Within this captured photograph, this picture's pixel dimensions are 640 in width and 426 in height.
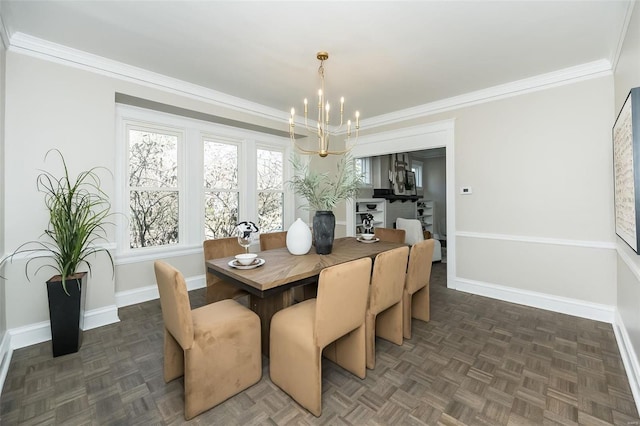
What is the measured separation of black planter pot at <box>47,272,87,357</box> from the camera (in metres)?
2.17

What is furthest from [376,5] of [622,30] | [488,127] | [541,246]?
[541,246]

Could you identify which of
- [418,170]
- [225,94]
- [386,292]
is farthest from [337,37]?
[418,170]

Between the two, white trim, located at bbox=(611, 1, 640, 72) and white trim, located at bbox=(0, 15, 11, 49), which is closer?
white trim, located at bbox=(611, 1, 640, 72)

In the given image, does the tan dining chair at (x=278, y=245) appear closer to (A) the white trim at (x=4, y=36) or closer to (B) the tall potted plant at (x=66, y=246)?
(B) the tall potted plant at (x=66, y=246)

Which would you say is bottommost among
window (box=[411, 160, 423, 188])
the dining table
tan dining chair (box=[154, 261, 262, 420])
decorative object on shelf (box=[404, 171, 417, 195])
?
tan dining chair (box=[154, 261, 262, 420])

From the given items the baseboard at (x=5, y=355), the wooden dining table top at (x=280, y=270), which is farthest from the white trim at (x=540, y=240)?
the baseboard at (x=5, y=355)

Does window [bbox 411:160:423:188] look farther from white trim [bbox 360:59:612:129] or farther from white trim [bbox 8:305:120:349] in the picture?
white trim [bbox 8:305:120:349]

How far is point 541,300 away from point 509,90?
98.3 inches

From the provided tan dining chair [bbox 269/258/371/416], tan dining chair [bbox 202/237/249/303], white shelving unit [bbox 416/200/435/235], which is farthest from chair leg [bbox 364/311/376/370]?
white shelving unit [bbox 416/200/435/235]

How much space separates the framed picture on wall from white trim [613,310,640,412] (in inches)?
31.0

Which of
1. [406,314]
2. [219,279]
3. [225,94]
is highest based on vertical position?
[225,94]

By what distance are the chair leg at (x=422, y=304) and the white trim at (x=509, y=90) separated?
253cm

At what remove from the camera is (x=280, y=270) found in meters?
1.94

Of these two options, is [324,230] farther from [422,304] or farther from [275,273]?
[422,304]
